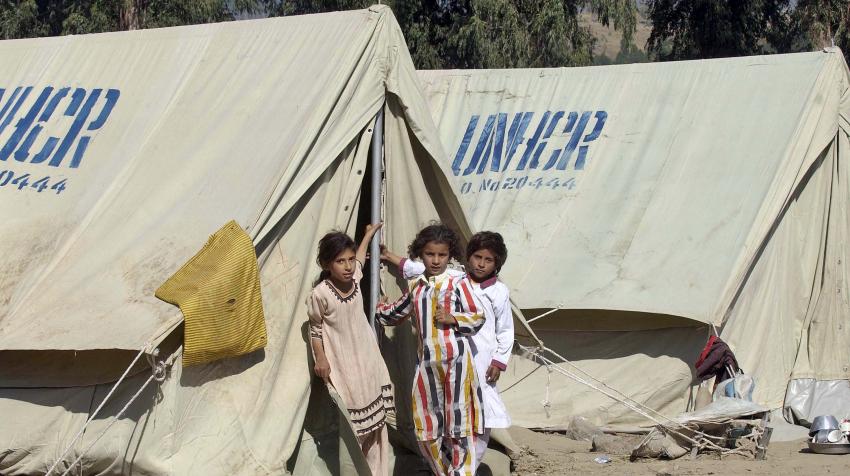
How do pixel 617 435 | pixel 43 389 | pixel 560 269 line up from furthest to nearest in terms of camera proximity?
pixel 560 269 → pixel 617 435 → pixel 43 389

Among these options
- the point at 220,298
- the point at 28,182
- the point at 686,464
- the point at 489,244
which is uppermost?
the point at 28,182

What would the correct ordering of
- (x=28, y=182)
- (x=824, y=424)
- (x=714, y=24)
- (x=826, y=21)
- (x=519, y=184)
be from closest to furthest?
(x=28, y=182) → (x=824, y=424) → (x=519, y=184) → (x=826, y=21) → (x=714, y=24)

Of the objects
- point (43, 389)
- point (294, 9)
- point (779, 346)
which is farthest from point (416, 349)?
point (294, 9)

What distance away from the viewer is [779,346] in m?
8.43

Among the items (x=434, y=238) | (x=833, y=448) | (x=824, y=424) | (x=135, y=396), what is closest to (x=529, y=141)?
(x=824, y=424)

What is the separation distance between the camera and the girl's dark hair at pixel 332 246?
17.8 ft

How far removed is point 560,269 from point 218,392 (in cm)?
351

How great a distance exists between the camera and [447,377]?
546 centimetres

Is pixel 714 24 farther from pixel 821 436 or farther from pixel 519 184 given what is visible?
pixel 821 436

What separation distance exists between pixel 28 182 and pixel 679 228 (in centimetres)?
402

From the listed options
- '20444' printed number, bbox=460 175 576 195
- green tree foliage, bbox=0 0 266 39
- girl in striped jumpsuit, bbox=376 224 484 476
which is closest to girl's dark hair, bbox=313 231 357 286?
girl in striped jumpsuit, bbox=376 224 484 476

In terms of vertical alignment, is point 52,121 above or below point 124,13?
below

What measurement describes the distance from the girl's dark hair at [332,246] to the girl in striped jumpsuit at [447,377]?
0.39 metres

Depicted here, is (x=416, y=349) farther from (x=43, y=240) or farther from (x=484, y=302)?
(x=43, y=240)
